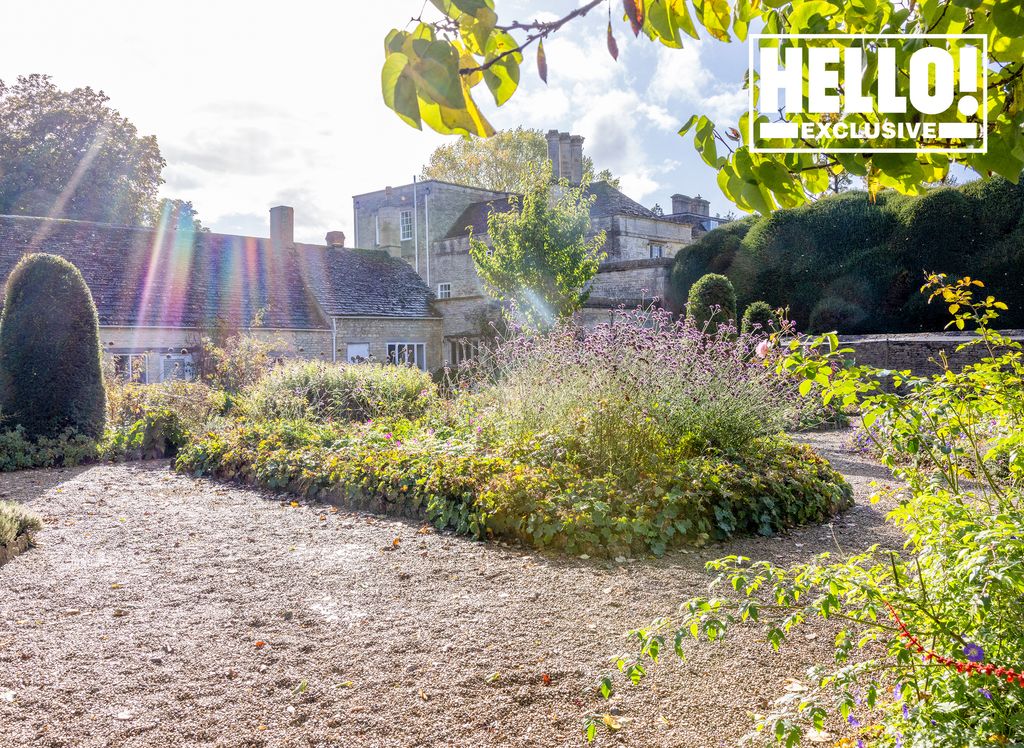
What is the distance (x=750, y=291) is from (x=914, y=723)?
1997 cm

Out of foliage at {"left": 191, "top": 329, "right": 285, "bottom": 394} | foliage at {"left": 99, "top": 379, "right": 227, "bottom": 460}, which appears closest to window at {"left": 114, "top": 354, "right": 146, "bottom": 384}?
foliage at {"left": 191, "top": 329, "right": 285, "bottom": 394}

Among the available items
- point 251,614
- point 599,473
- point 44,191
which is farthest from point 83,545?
point 44,191

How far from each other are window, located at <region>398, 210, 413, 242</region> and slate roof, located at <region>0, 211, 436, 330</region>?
9.11 m

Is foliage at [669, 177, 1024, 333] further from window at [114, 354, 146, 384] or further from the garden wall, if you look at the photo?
window at [114, 354, 146, 384]

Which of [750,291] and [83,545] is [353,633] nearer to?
[83,545]

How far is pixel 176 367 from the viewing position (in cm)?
1925

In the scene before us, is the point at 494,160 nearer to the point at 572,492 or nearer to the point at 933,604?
the point at 572,492

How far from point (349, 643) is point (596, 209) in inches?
1117

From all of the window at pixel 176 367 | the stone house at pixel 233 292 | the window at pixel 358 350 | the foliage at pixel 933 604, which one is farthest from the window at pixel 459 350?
the foliage at pixel 933 604

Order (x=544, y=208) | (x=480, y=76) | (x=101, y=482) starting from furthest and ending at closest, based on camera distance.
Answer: (x=544, y=208) → (x=101, y=482) → (x=480, y=76)

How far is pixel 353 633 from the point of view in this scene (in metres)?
4.09

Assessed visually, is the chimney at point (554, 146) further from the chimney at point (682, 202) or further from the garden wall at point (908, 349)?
the garden wall at point (908, 349)

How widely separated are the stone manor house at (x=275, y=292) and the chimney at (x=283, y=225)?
0.03m

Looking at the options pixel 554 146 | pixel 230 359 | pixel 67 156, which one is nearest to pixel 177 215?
pixel 67 156
